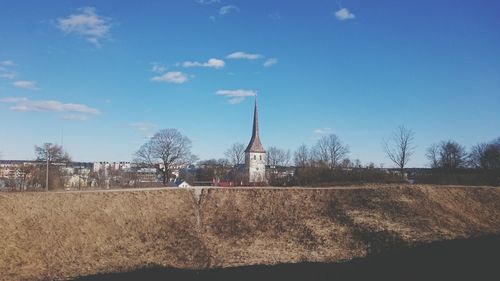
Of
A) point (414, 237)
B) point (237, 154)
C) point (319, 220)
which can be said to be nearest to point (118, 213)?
point (319, 220)

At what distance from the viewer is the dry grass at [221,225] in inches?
910

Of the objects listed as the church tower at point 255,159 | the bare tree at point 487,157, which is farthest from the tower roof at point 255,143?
the bare tree at point 487,157

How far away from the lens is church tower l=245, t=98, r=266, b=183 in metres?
97.1

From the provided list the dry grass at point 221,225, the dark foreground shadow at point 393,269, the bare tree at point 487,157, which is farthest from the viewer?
the bare tree at point 487,157

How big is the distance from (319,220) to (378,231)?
3.85 metres

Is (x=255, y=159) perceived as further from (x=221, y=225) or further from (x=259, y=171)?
(x=221, y=225)

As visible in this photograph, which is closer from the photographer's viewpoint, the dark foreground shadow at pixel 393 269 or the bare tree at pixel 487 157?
the dark foreground shadow at pixel 393 269

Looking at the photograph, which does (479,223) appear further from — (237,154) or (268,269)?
(237,154)

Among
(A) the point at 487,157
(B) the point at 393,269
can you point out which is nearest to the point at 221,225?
(B) the point at 393,269

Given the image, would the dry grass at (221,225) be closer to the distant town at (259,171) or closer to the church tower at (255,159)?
the distant town at (259,171)

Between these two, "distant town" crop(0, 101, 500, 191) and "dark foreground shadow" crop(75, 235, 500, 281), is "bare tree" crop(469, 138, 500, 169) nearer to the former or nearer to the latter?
"distant town" crop(0, 101, 500, 191)

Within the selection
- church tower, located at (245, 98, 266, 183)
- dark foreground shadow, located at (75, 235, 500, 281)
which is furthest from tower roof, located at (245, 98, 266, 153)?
dark foreground shadow, located at (75, 235, 500, 281)

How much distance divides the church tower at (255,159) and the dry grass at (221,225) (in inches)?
2457

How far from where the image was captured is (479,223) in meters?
29.6
